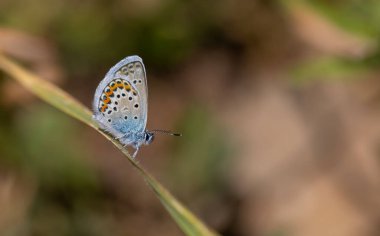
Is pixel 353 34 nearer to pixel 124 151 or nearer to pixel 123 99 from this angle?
pixel 123 99

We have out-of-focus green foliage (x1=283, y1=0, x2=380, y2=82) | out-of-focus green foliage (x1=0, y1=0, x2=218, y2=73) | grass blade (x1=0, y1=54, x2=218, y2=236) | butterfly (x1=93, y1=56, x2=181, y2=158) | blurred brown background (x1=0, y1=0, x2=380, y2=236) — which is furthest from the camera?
out-of-focus green foliage (x1=0, y1=0, x2=218, y2=73)

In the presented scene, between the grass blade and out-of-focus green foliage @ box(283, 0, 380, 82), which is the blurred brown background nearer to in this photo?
out-of-focus green foliage @ box(283, 0, 380, 82)

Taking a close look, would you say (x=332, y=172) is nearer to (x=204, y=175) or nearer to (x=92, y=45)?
(x=204, y=175)

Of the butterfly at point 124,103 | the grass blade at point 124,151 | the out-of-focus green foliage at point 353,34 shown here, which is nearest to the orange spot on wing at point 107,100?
the butterfly at point 124,103

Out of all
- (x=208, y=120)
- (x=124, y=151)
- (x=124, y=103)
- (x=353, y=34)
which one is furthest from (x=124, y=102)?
(x=208, y=120)

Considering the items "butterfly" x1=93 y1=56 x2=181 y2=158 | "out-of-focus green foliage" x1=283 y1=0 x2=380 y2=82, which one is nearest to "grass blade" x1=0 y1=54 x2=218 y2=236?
"butterfly" x1=93 y1=56 x2=181 y2=158

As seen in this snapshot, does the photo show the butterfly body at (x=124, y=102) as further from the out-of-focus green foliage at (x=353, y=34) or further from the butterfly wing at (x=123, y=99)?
the out-of-focus green foliage at (x=353, y=34)

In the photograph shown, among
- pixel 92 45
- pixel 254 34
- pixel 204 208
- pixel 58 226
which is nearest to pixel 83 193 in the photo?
pixel 58 226
